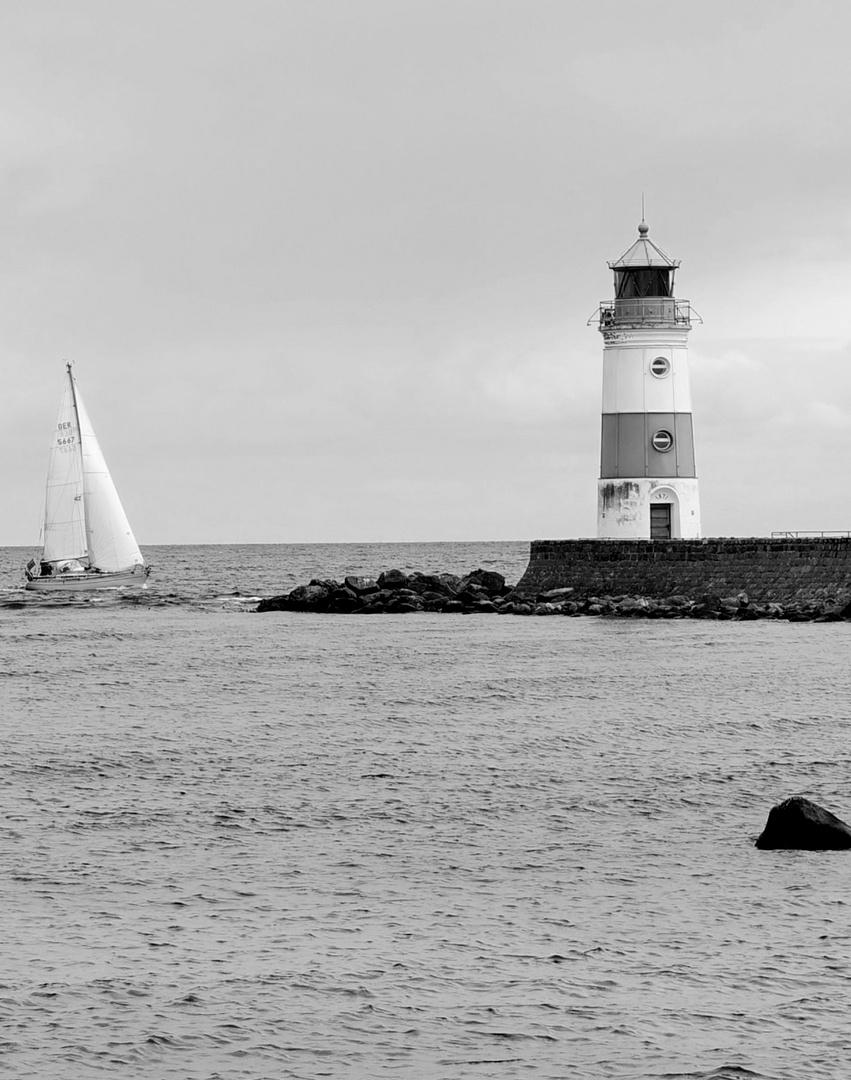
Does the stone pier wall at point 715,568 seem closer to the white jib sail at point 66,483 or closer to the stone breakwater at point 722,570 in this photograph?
the stone breakwater at point 722,570

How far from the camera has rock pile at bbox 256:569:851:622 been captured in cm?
3216

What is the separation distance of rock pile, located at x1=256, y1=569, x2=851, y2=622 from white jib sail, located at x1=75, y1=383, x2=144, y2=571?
13.3 meters

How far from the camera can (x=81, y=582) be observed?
53.8m

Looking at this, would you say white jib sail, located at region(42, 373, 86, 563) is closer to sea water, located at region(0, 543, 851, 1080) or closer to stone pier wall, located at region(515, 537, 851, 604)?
stone pier wall, located at region(515, 537, 851, 604)

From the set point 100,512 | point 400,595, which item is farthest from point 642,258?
point 100,512

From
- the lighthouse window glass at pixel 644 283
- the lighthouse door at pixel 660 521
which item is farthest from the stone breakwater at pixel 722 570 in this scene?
the lighthouse window glass at pixel 644 283

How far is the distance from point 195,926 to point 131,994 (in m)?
1.23

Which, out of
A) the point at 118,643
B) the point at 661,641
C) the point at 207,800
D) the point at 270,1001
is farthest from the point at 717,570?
the point at 270,1001

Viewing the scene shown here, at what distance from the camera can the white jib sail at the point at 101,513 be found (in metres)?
53.2

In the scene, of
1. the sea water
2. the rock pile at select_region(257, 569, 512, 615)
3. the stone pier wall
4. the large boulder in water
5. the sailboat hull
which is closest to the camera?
the sea water

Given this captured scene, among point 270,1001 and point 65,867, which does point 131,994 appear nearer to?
point 270,1001

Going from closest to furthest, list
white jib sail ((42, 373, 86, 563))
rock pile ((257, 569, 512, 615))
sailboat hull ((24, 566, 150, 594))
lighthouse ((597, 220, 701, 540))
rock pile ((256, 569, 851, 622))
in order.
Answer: rock pile ((256, 569, 851, 622)) → lighthouse ((597, 220, 701, 540)) → rock pile ((257, 569, 512, 615)) → white jib sail ((42, 373, 86, 563)) → sailboat hull ((24, 566, 150, 594))

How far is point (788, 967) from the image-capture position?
7941 mm

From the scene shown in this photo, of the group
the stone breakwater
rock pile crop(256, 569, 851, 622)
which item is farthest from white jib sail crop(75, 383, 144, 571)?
the stone breakwater
